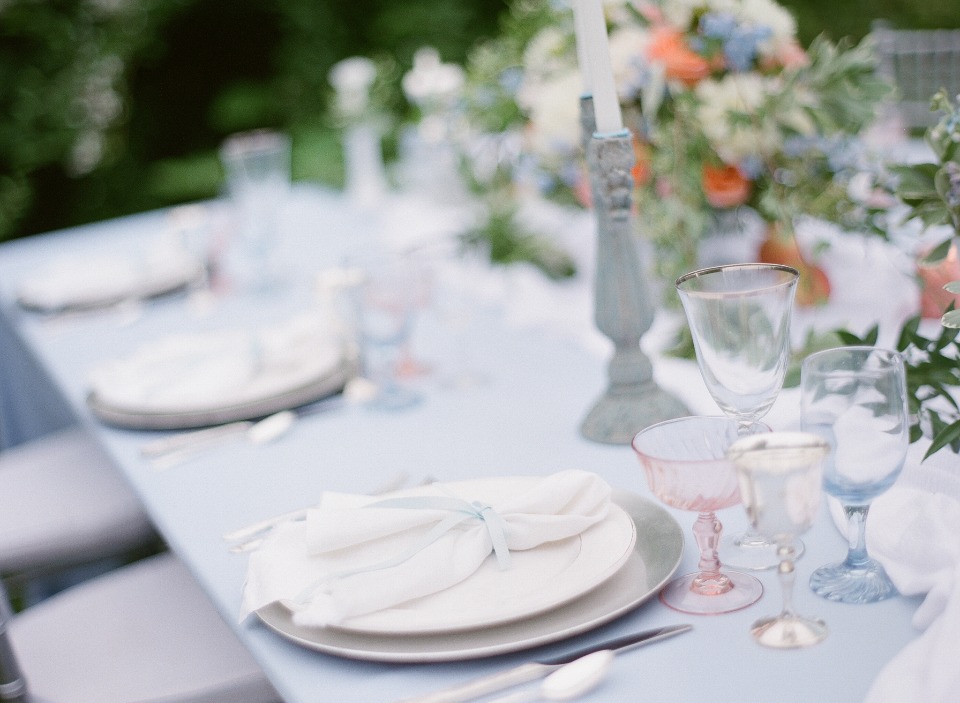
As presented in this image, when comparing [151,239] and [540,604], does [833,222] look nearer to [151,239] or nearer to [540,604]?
[540,604]

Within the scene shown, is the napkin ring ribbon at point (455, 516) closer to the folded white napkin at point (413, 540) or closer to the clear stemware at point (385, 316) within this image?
the folded white napkin at point (413, 540)

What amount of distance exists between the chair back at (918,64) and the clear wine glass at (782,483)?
8.51ft

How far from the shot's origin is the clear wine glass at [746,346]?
99 cm

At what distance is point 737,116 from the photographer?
1735 millimetres

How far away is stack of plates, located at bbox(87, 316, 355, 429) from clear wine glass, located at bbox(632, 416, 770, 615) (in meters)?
0.83

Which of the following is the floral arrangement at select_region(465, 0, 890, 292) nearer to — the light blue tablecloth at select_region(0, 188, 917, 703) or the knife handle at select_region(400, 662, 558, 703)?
the light blue tablecloth at select_region(0, 188, 917, 703)

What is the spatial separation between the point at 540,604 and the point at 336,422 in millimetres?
758

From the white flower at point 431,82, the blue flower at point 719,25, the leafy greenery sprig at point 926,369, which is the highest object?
the white flower at point 431,82

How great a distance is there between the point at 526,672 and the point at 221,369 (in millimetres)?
1055

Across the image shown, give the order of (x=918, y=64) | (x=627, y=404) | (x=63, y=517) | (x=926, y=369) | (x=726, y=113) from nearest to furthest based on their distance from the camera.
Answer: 1. (x=926, y=369)
2. (x=627, y=404)
3. (x=726, y=113)
4. (x=63, y=517)
5. (x=918, y=64)

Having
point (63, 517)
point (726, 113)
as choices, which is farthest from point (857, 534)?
point (63, 517)

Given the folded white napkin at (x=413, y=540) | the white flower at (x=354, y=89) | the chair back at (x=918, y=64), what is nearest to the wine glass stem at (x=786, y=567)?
the folded white napkin at (x=413, y=540)

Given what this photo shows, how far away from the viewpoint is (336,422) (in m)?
1.62

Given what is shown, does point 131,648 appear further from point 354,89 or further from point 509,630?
point 354,89
